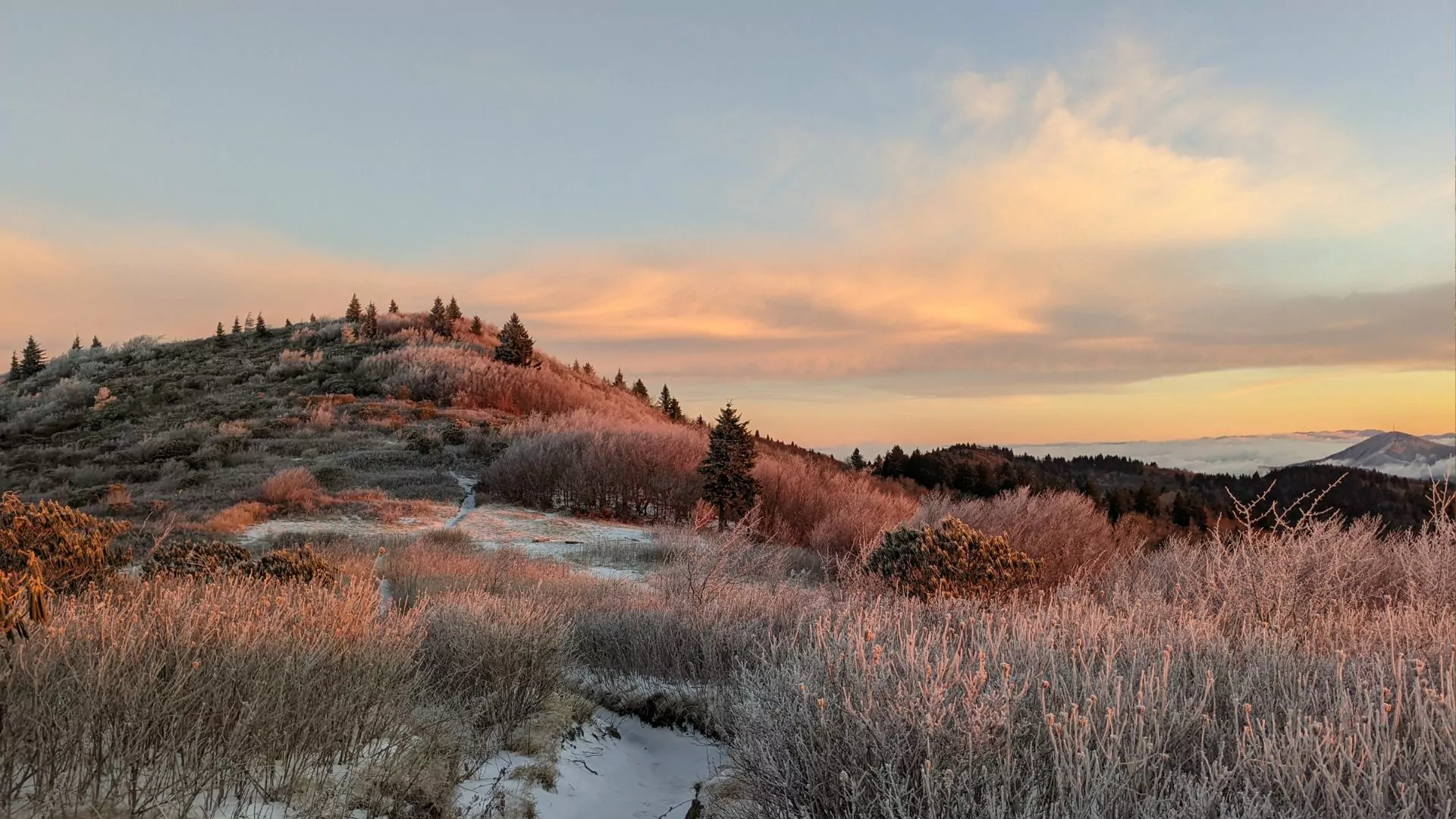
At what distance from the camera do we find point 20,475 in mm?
23234

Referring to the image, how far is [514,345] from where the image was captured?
37.4m

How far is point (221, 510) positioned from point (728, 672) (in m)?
15.2

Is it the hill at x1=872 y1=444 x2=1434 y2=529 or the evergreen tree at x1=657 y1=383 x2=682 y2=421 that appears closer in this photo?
the hill at x1=872 y1=444 x2=1434 y2=529

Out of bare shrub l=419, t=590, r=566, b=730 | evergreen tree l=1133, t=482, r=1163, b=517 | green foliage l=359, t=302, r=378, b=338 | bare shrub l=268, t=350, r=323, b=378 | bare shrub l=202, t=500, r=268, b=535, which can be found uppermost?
green foliage l=359, t=302, r=378, b=338

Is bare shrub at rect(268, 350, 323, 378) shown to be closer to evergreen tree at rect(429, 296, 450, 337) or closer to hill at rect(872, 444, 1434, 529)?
evergreen tree at rect(429, 296, 450, 337)

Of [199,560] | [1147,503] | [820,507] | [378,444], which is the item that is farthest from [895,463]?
[199,560]

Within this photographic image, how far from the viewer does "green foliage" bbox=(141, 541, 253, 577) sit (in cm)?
764

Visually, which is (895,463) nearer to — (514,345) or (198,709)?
(514,345)

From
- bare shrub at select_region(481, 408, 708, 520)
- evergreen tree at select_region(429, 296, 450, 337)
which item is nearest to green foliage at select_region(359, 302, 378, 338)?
evergreen tree at select_region(429, 296, 450, 337)

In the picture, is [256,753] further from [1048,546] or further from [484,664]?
[1048,546]

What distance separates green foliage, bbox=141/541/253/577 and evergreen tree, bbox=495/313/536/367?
29036 millimetres

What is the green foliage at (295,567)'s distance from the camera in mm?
Answer: 7934

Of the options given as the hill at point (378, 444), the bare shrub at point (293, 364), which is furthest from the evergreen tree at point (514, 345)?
the bare shrub at point (293, 364)

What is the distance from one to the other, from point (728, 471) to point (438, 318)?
31004mm
